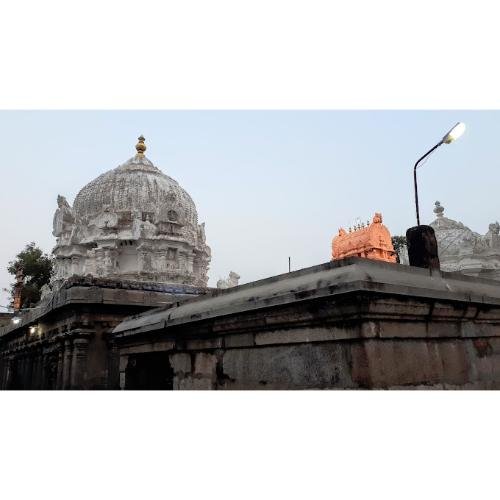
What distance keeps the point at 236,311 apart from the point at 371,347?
143 centimetres

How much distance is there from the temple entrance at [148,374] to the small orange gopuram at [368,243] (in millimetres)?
14625

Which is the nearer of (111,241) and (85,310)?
(85,310)

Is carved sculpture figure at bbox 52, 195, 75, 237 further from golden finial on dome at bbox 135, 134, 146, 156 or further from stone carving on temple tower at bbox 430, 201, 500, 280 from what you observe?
stone carving on temple tower at bbox 430, 201, 500, 280

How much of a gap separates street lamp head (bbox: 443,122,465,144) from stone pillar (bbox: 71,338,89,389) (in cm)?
794

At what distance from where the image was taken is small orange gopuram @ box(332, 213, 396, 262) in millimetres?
20406

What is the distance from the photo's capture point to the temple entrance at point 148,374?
19.5ft

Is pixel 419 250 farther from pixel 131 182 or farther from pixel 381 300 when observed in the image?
pixel 131 182

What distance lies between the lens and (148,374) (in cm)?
604

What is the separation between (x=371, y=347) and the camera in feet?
10.6

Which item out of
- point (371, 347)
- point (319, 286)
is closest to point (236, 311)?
point (319, 286)

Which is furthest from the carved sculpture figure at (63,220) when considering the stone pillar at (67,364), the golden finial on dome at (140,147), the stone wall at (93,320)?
the stone pillar at (67,364)

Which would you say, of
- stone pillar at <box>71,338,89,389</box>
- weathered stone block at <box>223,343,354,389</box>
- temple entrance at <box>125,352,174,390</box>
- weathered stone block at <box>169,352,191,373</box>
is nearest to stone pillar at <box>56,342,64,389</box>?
stone pillar at <box>71,338,89,389</box>

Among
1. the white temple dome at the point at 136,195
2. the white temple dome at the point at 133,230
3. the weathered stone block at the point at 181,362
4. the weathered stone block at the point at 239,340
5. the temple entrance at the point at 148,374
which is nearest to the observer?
the weathered stone block at the point at 239,340

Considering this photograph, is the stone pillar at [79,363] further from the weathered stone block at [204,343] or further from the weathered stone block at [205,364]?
the weathered stone block at [205,364]
